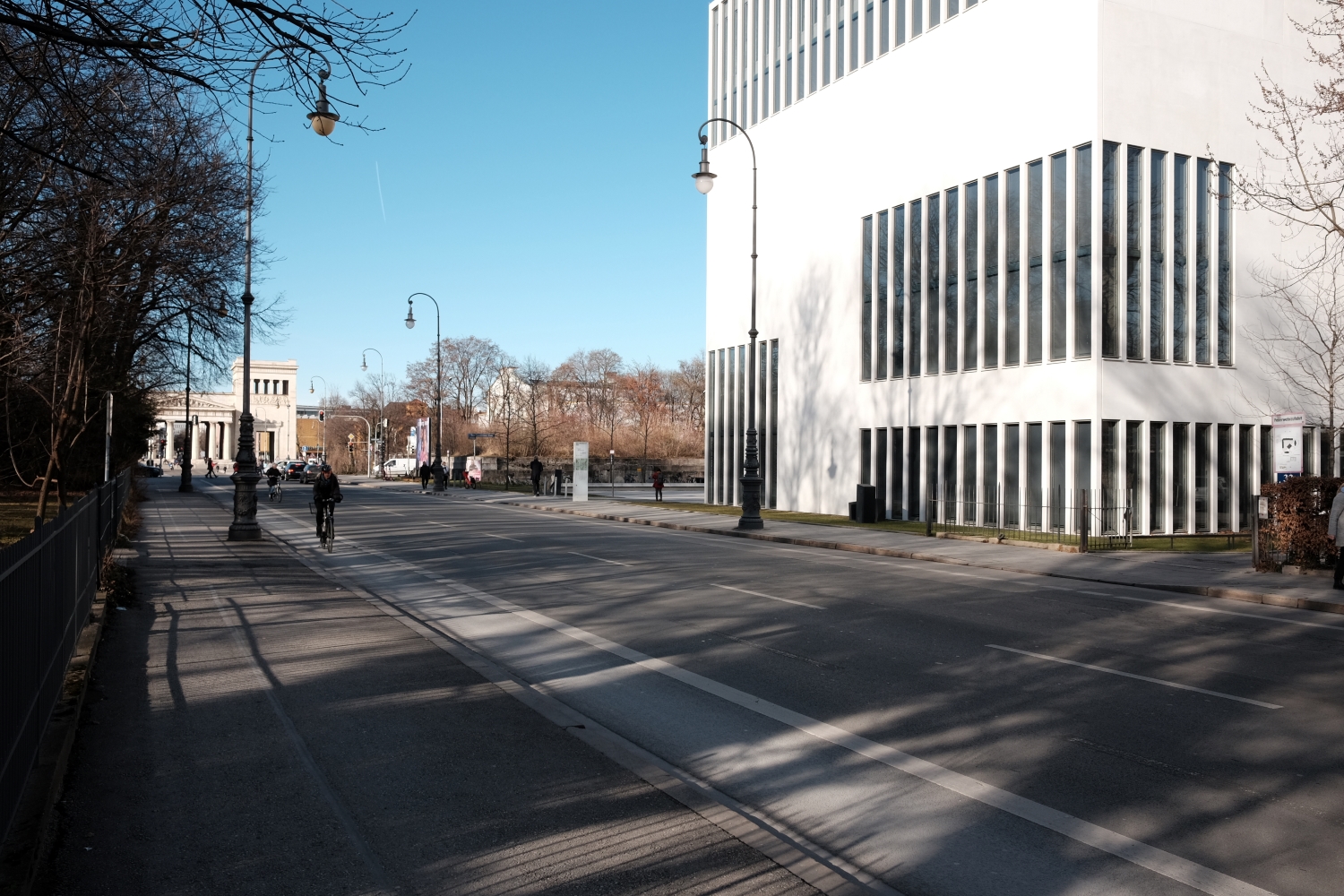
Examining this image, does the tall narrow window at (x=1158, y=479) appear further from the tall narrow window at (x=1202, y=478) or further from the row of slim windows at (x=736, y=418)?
the row of slim windows at (x=736, y=418)

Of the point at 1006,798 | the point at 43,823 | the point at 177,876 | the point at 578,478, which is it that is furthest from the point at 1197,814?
the point at 578,478

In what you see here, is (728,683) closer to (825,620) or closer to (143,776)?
(825,620)

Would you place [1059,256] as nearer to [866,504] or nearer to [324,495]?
[866,504]

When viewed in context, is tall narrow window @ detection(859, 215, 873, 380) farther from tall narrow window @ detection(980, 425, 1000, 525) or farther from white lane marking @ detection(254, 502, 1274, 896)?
white lane marking @ detection(254, 502, 1274, 896)

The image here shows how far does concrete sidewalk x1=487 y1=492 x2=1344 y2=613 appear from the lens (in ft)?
52.1

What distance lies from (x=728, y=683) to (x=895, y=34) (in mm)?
31479

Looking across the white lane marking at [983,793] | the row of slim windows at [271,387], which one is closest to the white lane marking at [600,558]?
the white lane marking at [983,793]

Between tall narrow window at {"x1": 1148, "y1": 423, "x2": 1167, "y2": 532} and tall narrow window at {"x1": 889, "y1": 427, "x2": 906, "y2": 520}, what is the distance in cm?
821

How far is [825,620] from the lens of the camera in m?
12.3

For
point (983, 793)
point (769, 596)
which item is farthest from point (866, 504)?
point (983, 793)

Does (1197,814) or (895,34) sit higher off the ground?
(895,34)

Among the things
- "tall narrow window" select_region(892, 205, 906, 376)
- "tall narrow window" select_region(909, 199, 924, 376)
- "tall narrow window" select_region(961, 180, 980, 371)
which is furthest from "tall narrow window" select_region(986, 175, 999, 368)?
"tall narrow window" select_region(892, 205, 906, 376)

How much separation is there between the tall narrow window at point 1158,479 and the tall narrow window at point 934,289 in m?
7.12

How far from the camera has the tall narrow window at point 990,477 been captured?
30.2 m
